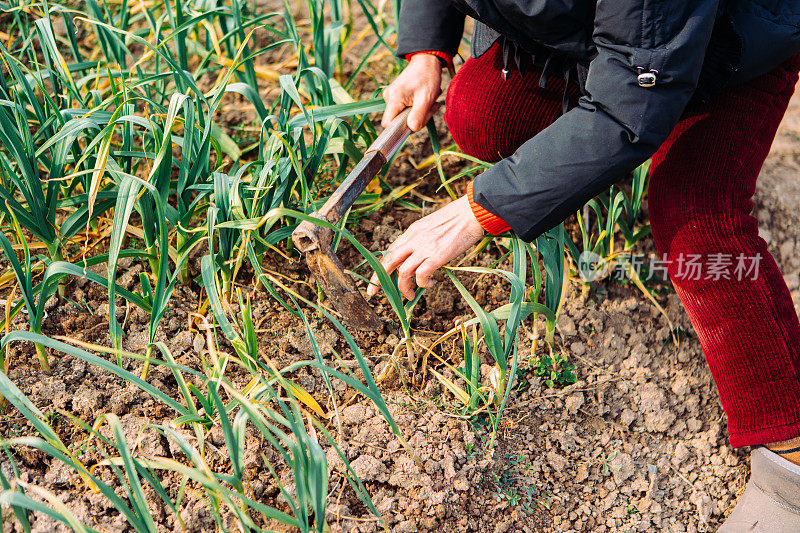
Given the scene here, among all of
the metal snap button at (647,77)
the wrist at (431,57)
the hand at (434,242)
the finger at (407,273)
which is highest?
the metal snap button at (647,77)

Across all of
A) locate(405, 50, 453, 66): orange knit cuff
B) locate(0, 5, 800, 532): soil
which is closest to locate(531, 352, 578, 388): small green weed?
locate(0, 5, 800, 532): soil

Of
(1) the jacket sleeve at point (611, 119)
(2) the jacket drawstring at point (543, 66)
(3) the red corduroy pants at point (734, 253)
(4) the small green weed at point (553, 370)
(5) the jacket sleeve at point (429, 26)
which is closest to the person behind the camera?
(1) the jacket sleeve at point (611, 119)

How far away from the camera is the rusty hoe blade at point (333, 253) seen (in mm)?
1256

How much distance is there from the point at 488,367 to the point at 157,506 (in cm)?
71

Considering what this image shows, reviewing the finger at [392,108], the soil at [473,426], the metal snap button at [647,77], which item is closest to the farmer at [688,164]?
the metal snap button at [647,77]

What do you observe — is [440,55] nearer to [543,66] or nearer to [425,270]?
[543,66]

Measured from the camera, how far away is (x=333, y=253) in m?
1.29

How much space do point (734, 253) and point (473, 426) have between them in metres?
0.59

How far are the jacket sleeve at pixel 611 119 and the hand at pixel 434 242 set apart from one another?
6 cm

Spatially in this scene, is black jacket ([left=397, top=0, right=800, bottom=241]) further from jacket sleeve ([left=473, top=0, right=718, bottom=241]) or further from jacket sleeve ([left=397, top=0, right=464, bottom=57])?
jacket sleeve ([left=397, top=0, right=464, bottom=57])

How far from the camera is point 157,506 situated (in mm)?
1186

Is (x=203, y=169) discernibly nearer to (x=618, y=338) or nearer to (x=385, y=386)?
(x=385, y=386)

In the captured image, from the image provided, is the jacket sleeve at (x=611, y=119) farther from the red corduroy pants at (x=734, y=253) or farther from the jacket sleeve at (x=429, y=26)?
the jacket sleeve at (x=429, y=26)

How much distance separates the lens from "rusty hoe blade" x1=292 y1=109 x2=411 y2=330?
1.26m
